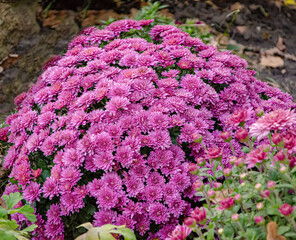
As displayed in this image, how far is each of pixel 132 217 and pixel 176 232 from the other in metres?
0.64

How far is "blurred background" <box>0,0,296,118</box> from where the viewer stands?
341cm

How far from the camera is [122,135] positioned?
2.13m

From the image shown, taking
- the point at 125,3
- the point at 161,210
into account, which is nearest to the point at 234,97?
the point at 161,210

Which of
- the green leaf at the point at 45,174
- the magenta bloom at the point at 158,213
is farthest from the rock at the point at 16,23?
the magenta bloom at the point at 158,213

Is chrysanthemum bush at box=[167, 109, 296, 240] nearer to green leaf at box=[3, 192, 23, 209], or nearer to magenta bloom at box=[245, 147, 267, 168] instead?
magenta bloom at box=[245, 147, 267, 168]

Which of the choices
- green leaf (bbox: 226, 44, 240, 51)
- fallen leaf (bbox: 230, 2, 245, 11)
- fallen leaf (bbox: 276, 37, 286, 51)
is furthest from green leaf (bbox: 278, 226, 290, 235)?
fallen leaf (bbox: 230, 2, 245, 11)

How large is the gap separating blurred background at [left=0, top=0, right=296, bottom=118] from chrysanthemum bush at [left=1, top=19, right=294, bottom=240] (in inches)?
39.4

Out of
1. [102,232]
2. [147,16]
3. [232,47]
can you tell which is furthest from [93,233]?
[232,47]

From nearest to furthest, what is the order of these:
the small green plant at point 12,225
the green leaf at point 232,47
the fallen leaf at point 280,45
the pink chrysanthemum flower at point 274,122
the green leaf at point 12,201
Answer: the pink chrysanthemum flower at point 274,122 → the small green plant at point 12,225 → the green leaf at point 12,201 → the green leaf at point 232,47 → the fallen leaf at point 280,45

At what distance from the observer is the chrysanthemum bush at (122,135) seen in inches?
77.4

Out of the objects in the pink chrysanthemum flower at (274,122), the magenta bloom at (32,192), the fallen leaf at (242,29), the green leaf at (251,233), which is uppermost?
the pink chrysanthemum flower at (274,122)

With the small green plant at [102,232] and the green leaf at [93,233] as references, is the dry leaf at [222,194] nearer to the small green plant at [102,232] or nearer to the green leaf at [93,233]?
the small green plant at [102,232]

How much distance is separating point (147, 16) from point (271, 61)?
6.76 feet

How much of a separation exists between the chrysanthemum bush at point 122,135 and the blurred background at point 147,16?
100 cm
